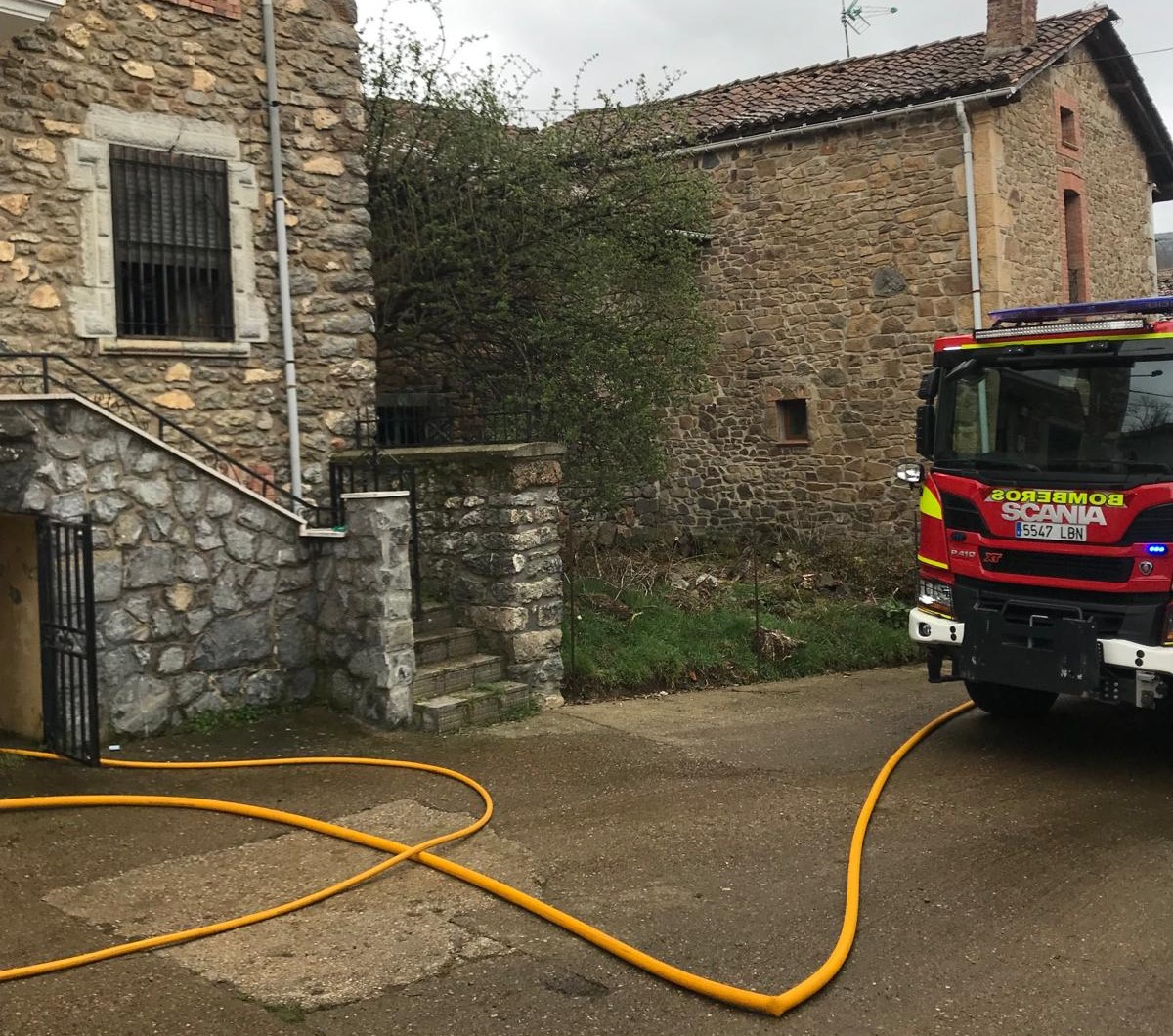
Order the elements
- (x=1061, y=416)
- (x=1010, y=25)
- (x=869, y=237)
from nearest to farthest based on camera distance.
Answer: (x=1061, y=416), (x=1010, y=25), (x=869, y=237)

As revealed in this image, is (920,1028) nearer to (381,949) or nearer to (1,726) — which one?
(381,949)

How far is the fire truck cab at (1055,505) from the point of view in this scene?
6.42m

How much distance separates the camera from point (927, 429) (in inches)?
301

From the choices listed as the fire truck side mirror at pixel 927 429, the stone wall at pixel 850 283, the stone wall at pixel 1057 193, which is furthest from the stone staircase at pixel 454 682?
the stone wall at pixel 1057 193

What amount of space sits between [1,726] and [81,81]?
4438 mm

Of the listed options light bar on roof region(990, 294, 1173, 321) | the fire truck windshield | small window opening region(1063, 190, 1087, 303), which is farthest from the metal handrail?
small window opening region(1063, 190, 1087, 303)

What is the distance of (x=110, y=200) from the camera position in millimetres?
8008

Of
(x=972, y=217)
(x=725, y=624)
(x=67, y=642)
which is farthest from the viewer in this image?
(x=972, y=217)

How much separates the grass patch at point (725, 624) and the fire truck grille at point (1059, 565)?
3.25 m

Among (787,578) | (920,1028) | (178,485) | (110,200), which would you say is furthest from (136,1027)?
(787,578)

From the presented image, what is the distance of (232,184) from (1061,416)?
240 inches

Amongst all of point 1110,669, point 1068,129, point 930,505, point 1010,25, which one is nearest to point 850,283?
point 1010,25

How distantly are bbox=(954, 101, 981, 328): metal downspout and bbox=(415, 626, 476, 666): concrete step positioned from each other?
7.86 meters

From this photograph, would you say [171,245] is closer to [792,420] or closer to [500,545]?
[500,545]
